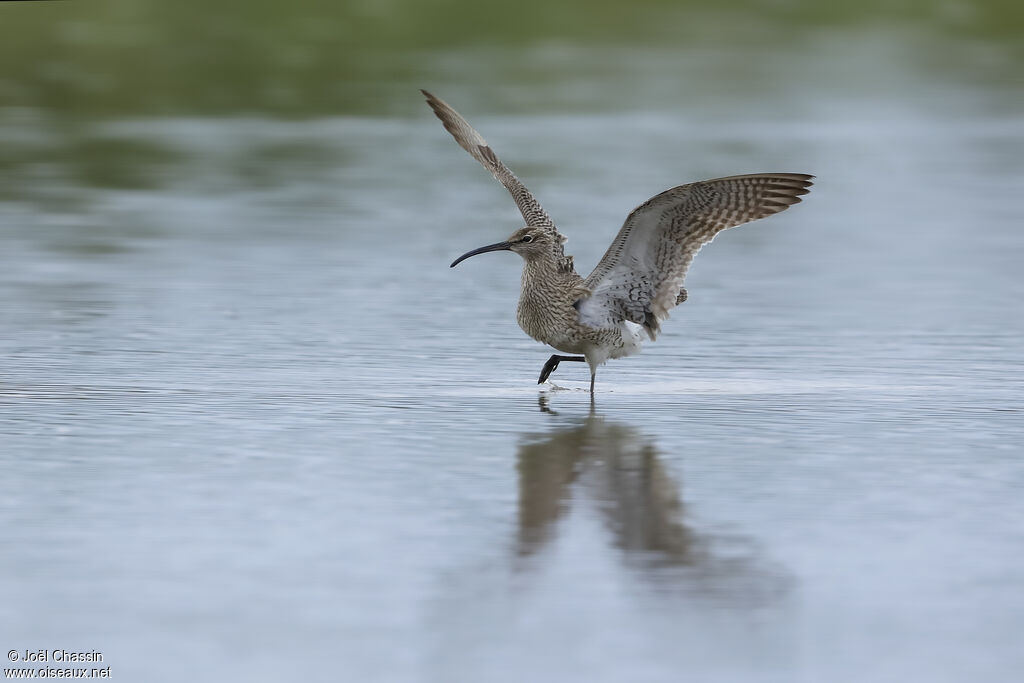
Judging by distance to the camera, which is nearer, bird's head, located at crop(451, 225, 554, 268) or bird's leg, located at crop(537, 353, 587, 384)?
bird's leg, located at crop(537, 353, 587, 384)

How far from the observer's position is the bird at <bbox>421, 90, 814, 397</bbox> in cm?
1006

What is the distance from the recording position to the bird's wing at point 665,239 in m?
9.98

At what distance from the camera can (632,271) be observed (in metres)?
10.3

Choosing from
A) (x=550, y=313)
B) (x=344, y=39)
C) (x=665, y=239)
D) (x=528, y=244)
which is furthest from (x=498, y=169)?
(x=344, y=39)

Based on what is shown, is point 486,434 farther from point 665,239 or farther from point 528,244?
point 528,244

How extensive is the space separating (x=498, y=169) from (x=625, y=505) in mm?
4445

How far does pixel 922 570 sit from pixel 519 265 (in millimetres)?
8556

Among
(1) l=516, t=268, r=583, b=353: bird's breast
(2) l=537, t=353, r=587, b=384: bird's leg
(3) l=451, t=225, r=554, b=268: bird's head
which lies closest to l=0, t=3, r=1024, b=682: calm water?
(2) l=537, t=353, r=587, b=384: bird's leg

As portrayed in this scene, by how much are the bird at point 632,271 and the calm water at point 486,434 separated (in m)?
0.32

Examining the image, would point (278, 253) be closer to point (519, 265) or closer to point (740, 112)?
point (519, 265)

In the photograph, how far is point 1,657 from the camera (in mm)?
5672

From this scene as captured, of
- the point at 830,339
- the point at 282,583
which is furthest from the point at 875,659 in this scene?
the point at 830,339

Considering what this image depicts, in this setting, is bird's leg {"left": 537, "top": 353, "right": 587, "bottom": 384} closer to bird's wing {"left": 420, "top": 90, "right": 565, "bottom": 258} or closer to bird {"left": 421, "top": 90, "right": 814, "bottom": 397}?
bird {"left": 421, "top": 90, "right": 814, "bottom": 397}

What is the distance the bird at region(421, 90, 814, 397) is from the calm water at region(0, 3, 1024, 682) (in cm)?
32
